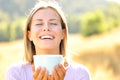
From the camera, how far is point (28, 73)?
2.94 m

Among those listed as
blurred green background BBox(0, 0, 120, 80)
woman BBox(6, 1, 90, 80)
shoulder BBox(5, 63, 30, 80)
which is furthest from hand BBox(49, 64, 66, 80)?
blurred green background BBox(0, 0, 120, 80)

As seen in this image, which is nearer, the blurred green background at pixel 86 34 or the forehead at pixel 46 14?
the forehead at pixel 46 14

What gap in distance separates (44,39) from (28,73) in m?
0.25

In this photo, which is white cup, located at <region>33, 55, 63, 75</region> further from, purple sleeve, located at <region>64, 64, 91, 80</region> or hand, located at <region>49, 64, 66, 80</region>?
purple sleeve, located at <region>64, 64, 91, 80</region>

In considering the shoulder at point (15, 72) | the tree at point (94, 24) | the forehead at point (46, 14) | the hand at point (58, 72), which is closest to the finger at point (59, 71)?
the hand at point (58, 72)

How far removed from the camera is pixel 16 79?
2889 mm

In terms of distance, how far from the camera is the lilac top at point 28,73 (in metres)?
2.91

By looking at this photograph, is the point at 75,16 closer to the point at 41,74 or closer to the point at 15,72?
the point at 15,72

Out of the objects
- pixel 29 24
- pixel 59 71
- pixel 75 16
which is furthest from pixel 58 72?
pixel 75 16

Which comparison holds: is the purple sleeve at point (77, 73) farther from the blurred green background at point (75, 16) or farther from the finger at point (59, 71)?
the blurred green background at point (75, 16)

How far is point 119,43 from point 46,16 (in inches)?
546

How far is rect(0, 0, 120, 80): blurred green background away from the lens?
9.90m

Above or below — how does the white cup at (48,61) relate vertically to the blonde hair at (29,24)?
below

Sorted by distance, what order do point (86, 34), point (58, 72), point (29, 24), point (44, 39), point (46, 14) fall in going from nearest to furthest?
point (58, 72) → point (44, 39) → point (46, 14) → point (29, 24) → point (86, 34)
